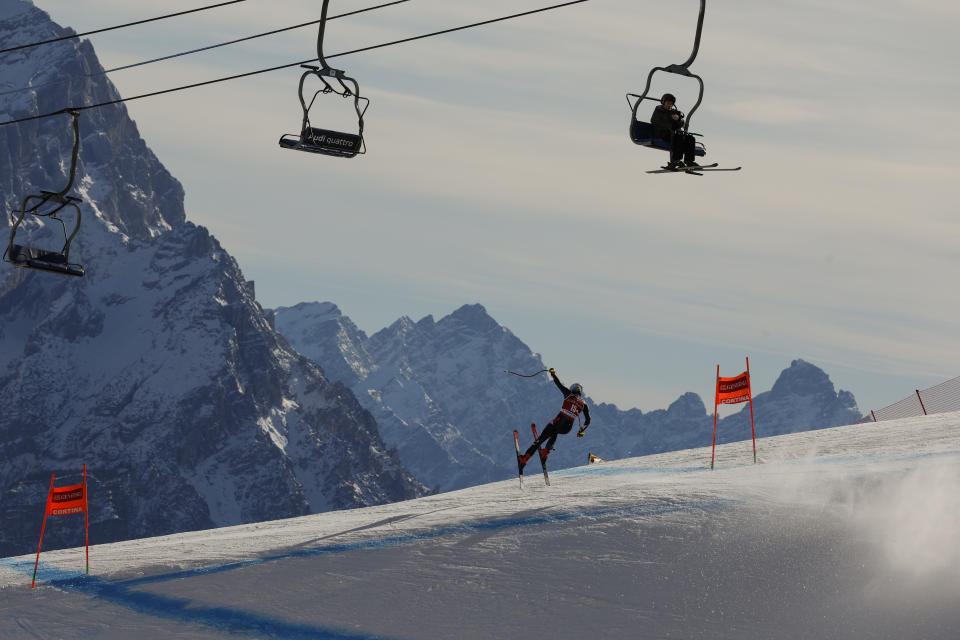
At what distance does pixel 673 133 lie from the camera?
1839cm

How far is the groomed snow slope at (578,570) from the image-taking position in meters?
17.9

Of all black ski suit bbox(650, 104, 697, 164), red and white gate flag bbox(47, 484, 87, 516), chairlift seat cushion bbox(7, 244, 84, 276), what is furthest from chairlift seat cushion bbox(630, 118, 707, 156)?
red and white gate flag bbox(47, 484, 87, 516)

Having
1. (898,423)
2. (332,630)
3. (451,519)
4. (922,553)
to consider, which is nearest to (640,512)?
(451,519)

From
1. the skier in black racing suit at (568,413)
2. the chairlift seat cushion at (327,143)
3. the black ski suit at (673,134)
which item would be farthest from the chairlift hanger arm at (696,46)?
the skier in black racing suit at (568,413)

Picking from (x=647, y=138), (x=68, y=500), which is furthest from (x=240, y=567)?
(x=647, y=138)

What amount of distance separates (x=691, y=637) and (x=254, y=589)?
7.14 m

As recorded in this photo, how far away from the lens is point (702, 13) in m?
16.6

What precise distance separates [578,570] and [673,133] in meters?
6.90

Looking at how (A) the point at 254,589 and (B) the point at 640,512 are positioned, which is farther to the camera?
(B) the point at 640,512

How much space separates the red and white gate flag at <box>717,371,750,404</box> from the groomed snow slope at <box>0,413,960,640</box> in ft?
6.07

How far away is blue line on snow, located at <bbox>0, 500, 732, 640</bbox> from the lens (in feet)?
59.9

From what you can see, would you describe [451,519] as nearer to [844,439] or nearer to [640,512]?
[640,512]

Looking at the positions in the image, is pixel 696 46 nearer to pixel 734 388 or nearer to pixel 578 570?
pixel 578 570

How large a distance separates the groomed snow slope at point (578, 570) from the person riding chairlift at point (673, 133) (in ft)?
20.6
